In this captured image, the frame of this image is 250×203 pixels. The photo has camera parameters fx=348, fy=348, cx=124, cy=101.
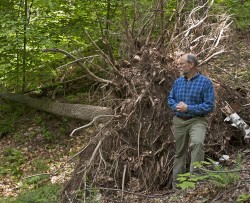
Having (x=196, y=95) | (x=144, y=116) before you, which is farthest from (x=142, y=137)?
(x=196, y=95)

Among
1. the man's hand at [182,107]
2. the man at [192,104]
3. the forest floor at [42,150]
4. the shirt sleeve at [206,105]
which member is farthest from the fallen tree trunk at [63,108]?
the shirt sleeve at [206,105]

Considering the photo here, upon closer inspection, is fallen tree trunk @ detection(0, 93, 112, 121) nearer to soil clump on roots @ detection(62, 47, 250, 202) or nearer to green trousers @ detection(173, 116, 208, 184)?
soil clump on roots @ detection(62, 47, 250, 202)

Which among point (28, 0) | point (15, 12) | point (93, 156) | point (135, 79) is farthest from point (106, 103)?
point (28, 0)

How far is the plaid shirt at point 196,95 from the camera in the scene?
4.89m

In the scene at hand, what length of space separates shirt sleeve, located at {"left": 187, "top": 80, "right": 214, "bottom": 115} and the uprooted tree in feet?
3.88

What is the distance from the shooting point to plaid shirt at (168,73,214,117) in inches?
193

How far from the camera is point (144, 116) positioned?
20.4 feet

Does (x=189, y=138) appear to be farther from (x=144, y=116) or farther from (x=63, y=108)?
(x=63, y=108)

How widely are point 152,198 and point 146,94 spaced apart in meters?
1.93

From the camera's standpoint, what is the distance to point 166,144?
5.98 m

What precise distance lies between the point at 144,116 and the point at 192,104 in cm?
135

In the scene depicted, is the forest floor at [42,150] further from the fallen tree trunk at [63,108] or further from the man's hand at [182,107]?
the man's hand at [182,107]

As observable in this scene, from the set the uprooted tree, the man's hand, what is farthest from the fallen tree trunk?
the man's hand

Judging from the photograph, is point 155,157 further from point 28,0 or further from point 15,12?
point 28,0
